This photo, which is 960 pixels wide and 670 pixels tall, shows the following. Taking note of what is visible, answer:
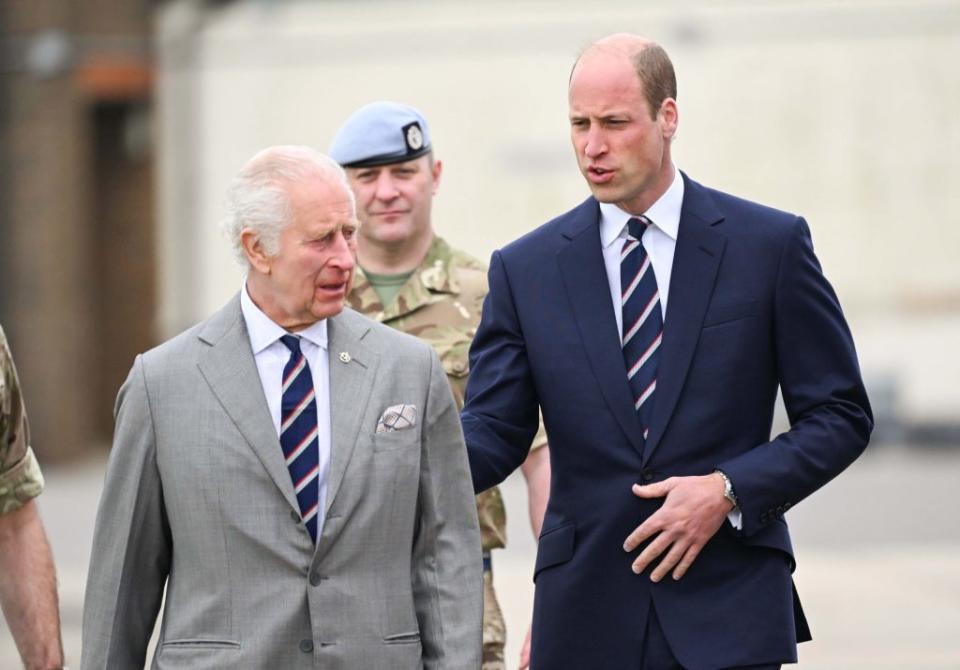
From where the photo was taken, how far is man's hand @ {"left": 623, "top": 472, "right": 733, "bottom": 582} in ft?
12.8

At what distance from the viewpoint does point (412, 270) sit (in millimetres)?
5316

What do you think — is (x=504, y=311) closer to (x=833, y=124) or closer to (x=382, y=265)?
(x=382, y=265)

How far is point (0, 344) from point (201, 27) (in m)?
18.3

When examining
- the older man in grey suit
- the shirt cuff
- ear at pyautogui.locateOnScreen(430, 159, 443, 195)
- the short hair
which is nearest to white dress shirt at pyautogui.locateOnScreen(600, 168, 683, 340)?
the short hair

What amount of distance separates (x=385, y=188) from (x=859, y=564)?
7.79 m

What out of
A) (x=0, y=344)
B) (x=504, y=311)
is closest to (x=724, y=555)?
(x=504, y=311)

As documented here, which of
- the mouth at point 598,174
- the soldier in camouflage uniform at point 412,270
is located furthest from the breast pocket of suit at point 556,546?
the soldier in camouflage uniform at point 412,270

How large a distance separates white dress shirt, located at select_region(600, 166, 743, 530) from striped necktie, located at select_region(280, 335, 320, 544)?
30.4 inches

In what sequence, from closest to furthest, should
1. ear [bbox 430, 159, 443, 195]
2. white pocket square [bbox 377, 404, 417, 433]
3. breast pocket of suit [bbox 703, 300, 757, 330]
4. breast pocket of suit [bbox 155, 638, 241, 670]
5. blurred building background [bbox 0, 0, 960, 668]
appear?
1. breast pocket of suit [bbox 155, 638, 241, 670]
2. white pocket square [bbox 377, 404, 417, 433]
3. breast pocket of suit [bbox 703, 300, 757, 330]
4. ear [bbox 430, 159, 443, 195]
5. blurred building background [bbox 0, 0, 960, 668]

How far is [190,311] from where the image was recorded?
2208cm

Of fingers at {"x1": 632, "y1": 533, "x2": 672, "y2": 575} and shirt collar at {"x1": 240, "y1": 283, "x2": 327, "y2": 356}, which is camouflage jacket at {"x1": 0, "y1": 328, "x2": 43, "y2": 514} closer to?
shirt collar at {"x1": 240, "y1": 283, "x2": 327, "y2": 356}

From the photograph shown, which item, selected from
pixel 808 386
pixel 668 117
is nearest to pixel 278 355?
pixel 668 117

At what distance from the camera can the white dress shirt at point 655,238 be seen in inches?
162

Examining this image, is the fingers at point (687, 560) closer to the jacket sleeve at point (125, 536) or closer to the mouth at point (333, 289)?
the mouth at point (333, 289)
